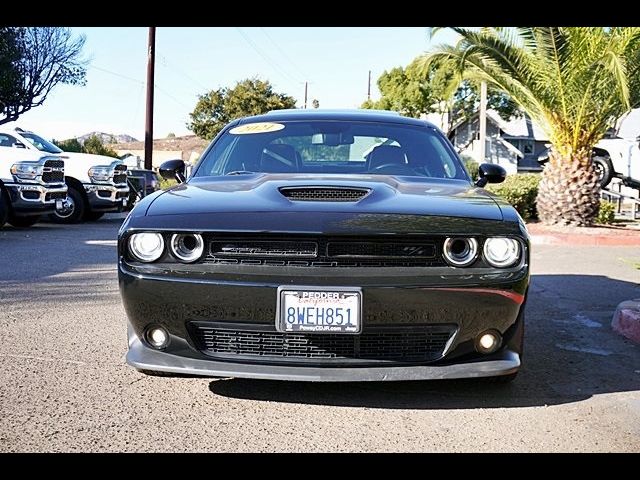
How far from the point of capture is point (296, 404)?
344 centimetres

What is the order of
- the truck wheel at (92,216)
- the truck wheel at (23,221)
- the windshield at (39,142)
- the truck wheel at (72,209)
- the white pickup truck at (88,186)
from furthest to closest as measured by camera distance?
the truck wheel at (92,216) → the white pickup truck at (88,186) → the truck wheel at (72,209) → the windshield at (39,142) → the truck wheel at (23,221)

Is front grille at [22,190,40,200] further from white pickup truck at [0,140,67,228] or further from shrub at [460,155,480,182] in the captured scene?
shrub at [460,155,480,182]

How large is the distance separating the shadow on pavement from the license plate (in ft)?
1.64

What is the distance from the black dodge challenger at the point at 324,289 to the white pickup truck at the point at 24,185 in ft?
29.9

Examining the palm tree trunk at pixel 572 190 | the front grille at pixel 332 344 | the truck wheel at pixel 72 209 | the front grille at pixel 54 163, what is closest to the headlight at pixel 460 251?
the front grille at pixel 332 344

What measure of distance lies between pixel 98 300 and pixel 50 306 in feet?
1.48

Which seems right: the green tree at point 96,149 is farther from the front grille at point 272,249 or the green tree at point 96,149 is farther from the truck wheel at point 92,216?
the front grille at point 272,249

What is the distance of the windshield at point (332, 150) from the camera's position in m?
4.66

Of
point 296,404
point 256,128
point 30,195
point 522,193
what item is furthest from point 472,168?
point 296,404

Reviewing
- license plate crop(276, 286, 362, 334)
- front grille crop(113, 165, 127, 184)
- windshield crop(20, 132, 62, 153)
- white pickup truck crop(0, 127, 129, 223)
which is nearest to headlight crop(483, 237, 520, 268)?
license plate crop(276, 286, 362, 334)

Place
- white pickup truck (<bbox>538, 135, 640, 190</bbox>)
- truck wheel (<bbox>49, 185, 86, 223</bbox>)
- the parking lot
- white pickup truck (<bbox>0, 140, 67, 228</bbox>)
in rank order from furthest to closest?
white pickup truck (<bbox>538, 135, 640, 190</bbox>)
truck wheel (<bbox>49, 185, 86, 223</bbox>)
white pickup truck (<bbox>0, 140, 67, 228</bbox>)
the parking lot

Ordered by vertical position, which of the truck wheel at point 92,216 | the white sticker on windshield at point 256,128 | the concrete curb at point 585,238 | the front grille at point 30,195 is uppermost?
the white sticker on windshield at point 256,128

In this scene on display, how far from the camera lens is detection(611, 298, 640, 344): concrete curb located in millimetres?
5020
